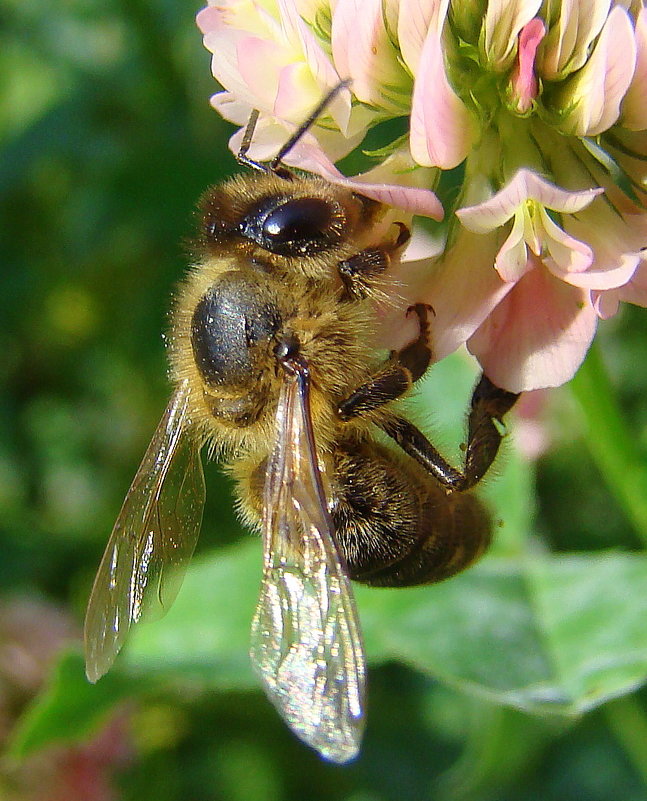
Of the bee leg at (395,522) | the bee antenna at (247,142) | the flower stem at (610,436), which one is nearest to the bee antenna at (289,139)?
the bee antenna at (247,142)

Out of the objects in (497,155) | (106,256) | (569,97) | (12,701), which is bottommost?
(12,701)

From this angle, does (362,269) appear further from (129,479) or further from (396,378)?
(129,479)

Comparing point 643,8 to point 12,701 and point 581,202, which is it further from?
point 12,701

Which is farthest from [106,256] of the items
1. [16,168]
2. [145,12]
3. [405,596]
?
[405,596]

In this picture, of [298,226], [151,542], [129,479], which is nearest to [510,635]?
[151,542]

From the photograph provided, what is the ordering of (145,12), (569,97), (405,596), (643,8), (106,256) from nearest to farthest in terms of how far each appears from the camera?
1. (643,8)
2. (569,97)
3. (405,596)
4. (145,12)
5. (106,256)

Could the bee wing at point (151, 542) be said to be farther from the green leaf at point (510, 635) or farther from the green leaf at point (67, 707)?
the green leaf at point (67, 707)

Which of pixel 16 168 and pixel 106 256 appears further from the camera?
pixel 106 256
